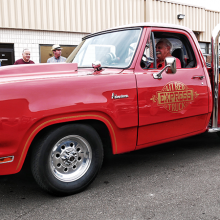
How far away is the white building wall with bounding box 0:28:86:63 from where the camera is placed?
396 inches

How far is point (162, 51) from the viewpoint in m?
3.87

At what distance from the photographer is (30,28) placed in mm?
10258

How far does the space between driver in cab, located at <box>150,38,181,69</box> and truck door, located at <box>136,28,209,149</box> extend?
62mm

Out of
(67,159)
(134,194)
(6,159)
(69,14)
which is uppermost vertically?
(69,14)

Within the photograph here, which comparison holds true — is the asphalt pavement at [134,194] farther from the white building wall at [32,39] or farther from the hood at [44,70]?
the white building wall at [32,39]

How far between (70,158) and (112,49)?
4.95ft

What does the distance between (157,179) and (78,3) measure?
9.37 meters

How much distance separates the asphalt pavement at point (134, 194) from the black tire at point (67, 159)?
0.53 ft

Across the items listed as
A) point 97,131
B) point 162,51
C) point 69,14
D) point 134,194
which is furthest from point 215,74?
point 69,14

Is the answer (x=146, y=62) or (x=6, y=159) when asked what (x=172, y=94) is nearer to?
(x=146, y=62)

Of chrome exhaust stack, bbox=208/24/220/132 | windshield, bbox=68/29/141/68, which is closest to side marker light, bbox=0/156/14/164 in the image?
windshield, bbox=68/29/141/68

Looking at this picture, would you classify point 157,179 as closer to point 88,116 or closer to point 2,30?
point 88,116

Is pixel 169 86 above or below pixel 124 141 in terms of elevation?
above

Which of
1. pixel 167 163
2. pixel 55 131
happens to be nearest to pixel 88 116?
pixel 55 131
